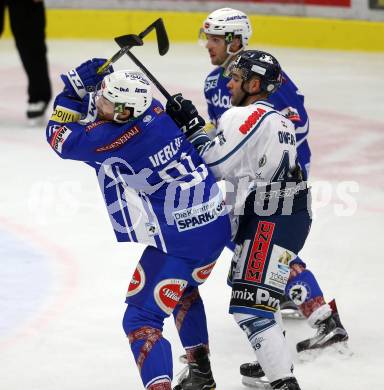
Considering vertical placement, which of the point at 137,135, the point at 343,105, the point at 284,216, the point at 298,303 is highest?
the point at 137,135

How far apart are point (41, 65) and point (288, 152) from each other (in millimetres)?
4658

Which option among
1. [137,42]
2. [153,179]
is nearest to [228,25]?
[137,42]

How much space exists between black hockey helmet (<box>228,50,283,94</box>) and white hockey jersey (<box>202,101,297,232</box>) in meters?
0.10

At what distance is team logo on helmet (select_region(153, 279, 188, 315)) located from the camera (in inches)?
146

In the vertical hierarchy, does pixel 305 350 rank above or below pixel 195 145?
below

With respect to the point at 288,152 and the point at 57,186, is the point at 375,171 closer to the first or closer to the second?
the point at 57,186

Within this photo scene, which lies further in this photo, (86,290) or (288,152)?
(86,290)

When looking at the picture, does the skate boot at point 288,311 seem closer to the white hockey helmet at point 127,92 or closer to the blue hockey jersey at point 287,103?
the blue hockey jersey at point 287,103

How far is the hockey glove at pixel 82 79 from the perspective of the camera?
392 cm

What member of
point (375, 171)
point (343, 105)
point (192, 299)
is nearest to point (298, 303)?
point (192, 299)

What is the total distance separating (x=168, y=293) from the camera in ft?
12.2

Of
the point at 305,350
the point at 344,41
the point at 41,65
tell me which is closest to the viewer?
the point at 305,350

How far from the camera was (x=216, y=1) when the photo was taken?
10.8 meters

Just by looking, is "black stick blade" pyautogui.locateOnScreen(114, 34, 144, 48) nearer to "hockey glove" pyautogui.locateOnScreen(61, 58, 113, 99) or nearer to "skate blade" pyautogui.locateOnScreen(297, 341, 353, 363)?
"hockey glove" pyautogui.locateOnScreen(61, 58, 113, 99)
